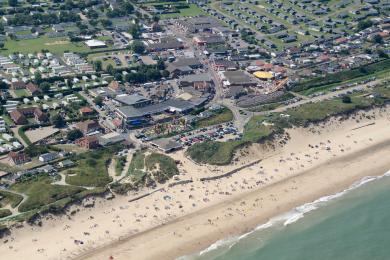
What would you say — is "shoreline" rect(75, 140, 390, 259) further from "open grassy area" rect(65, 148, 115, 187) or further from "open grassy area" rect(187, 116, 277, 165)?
"open grassy area" rect(65, 148, 115, 187)

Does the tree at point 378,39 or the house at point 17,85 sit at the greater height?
the tree at point 378,39

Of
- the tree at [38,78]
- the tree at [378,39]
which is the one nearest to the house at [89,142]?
the tree at [38,78]

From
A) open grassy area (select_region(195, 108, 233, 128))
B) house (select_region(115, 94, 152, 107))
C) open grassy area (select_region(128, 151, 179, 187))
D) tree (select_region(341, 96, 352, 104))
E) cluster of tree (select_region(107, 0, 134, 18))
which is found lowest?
open grassy area (select_region(195, 108, 233, 128))

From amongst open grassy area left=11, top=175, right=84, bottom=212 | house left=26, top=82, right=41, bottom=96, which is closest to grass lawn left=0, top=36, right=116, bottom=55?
house left=26, top=82, right=41, bottom=96

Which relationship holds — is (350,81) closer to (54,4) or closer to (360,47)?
(360,47)

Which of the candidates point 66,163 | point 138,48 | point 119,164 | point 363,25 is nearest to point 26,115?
point 66,163

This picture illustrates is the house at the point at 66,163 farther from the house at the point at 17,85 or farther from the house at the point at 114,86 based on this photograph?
the house at the point at 17,85

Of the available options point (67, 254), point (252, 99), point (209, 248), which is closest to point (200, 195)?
point (209, 248)
